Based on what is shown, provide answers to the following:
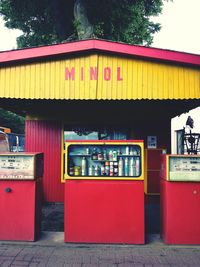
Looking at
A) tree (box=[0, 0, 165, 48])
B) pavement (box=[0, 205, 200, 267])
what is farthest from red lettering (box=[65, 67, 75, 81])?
tree (box=[0, 0, 165, 48])

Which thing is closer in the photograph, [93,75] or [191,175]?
[191,175]

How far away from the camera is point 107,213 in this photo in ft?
16.3

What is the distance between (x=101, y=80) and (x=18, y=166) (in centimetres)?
246

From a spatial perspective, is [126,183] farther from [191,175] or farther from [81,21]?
[81,21]

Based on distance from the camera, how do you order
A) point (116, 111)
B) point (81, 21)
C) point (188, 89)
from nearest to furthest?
point (188, 89), point (116, 111), point (81, 21)

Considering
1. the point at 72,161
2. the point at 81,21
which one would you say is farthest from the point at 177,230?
the point at 81,21

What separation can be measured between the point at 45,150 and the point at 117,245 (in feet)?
14.7

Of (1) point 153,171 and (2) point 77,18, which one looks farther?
(2) point 77,18

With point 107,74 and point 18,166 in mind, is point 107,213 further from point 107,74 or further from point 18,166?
point 107,74

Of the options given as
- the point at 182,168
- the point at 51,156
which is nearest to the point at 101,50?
the point at 182,168

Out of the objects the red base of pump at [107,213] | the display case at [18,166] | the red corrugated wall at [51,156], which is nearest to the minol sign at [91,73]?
the display case at [18,166]

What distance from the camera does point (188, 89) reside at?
5.60m

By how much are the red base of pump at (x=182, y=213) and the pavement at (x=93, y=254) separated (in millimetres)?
174

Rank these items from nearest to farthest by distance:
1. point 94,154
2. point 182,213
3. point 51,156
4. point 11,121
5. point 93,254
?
point 93,254 → point 182,213 → point 94,154 → point 51,156 → point 11,121
